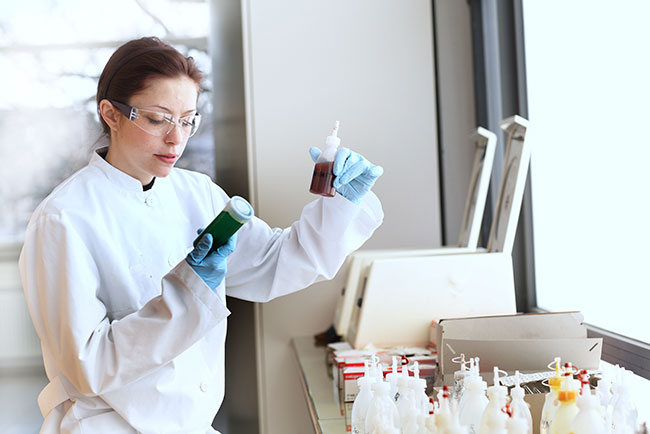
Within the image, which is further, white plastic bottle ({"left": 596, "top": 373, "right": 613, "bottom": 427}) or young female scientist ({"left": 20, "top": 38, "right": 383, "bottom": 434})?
young female scientist ({"left": 20, "top": 38, "right": 383, "bottom": 434})

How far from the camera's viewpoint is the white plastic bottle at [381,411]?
4.02ft

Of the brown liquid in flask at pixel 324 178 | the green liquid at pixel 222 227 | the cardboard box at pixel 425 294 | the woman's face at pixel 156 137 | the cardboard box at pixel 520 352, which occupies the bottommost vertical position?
the cardboard box at pixel 520 352

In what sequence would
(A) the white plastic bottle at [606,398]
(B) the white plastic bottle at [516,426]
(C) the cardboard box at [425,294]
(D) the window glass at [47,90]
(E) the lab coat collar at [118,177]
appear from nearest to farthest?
(B) the white plastic bottle at [516,426] < (A) the white plastic bottle at [606,398] < (E) the lab coat collar at [118,177] < (C) the cardboard box at [425,294] < (D) the window glass at [47,90]

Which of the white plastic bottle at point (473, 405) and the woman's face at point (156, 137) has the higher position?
the woman's face at point (156, 137)

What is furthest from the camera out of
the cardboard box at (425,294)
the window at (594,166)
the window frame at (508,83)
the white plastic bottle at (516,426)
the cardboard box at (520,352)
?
the window frame at (508,83)

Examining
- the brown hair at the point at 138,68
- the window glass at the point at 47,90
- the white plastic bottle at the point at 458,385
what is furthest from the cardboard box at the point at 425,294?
the window glass at the point at 47,90

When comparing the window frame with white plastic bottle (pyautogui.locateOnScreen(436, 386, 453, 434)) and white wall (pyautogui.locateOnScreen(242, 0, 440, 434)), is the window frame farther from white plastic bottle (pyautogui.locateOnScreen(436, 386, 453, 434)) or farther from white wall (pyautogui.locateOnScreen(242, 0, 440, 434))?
white plastic bottle (pyautogui.locateOnScreen(436, 386, 453, 434))

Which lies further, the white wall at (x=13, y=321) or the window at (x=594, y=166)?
the white wall at (x=13, y=321)

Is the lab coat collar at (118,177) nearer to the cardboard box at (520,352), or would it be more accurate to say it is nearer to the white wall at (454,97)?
the cardboard box at (520,352)

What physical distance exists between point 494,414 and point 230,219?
2.10 ft

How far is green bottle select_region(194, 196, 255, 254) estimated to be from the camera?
1.34 metres

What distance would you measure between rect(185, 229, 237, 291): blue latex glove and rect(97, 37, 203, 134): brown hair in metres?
0.46

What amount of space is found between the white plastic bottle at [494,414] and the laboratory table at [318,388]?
0.46m

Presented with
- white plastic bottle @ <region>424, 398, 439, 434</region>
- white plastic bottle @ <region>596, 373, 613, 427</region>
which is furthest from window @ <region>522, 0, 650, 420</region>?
white plastic bottle @ <region>424, 398, 439, 434</region>
